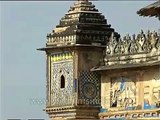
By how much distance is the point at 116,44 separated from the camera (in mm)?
37719

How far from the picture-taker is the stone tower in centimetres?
3869

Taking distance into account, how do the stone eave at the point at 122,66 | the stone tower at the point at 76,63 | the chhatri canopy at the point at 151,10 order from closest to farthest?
1. the chhatri canopy at the point at 151,10
2. the stone eave at the point at 122,66
3. the stone tower at the point at 76,63

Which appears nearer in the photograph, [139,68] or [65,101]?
[139,68]

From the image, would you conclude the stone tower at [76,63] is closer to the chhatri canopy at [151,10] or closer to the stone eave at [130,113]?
the stone eave at [130,113]

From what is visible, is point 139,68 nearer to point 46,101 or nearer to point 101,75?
point 101,75

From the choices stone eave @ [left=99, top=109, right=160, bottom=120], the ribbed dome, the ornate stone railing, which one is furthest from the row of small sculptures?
stone eave @ [left=99, top=109, right=160, bottom=120]

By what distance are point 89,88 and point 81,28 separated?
2.32 meters

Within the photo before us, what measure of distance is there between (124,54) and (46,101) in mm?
4464

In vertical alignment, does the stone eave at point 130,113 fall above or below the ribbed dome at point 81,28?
below

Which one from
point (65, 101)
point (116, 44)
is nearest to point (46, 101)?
point (65, 101)

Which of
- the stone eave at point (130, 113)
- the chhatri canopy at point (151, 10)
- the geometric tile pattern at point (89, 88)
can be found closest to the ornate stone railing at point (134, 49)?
the geometric tile pattern at point (89, 88)

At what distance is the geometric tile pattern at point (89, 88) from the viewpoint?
127 ft

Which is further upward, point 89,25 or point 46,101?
point 89,25

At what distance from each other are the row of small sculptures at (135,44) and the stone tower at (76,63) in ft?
3.60
